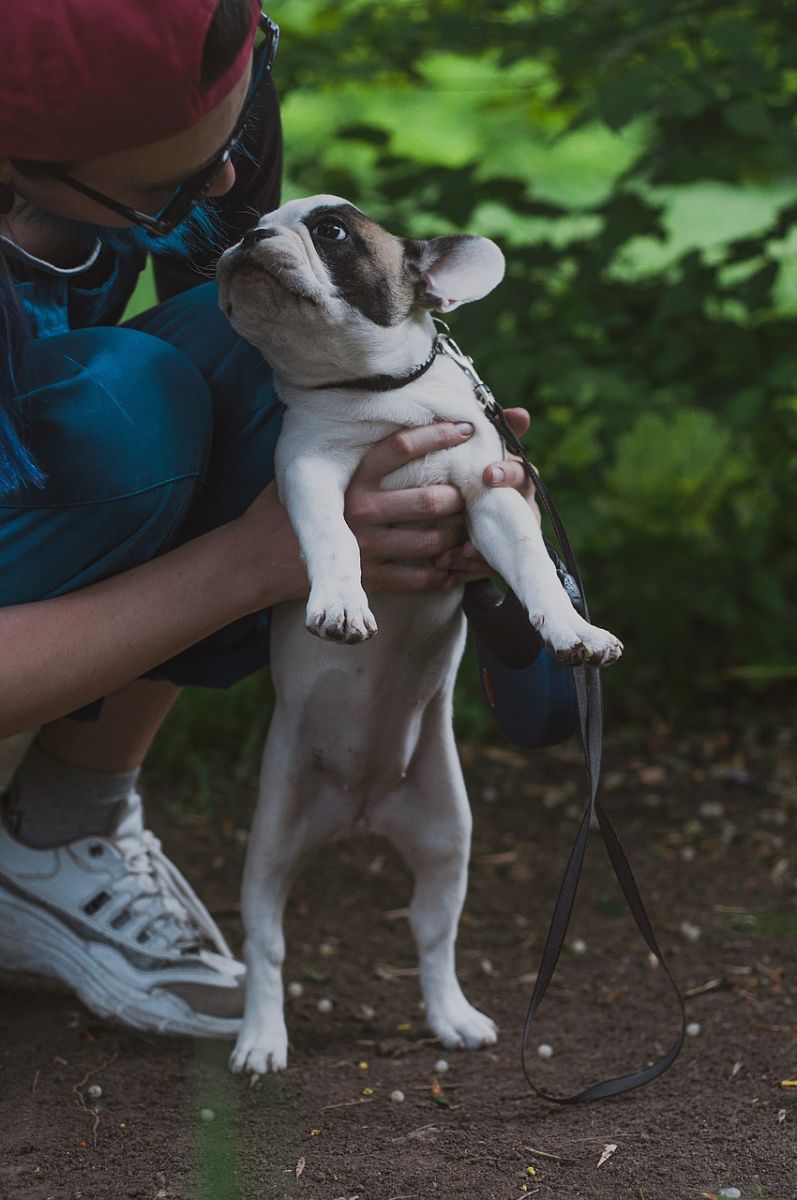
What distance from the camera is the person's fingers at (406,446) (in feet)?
6.28

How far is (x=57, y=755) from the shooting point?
229 centimetres

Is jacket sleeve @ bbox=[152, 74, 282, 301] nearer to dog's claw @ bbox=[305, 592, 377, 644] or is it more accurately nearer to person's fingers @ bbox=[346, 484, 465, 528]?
person's fingers @ bbox=[346, 484, 465, 528]

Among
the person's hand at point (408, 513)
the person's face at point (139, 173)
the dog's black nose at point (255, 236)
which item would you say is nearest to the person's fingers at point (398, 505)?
the person's hand at point (408, 513)

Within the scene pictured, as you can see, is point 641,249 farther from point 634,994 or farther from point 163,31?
point 163,31

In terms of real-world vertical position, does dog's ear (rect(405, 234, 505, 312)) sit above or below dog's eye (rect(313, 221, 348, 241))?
below

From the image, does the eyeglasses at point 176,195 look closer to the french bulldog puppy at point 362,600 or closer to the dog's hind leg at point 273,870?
the french bulldog puppy at point 362,600

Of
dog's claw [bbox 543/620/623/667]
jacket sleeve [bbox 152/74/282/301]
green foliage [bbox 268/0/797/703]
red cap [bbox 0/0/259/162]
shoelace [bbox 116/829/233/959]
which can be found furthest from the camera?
green foliage [bbox 268/0/797/703]

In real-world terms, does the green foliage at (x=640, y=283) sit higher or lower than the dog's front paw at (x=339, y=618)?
lower

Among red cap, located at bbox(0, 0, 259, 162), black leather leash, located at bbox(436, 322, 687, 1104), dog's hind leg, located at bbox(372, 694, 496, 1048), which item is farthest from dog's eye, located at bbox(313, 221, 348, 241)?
dog's hind leg, located at bbox(372, 694, 496, 1048)

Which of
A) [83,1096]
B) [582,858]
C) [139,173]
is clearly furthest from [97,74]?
[83,1096]

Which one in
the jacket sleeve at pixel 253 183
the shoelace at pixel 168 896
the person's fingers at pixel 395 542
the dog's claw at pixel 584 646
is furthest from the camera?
the shoelace at pixel 168 896

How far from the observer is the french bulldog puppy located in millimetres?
1800

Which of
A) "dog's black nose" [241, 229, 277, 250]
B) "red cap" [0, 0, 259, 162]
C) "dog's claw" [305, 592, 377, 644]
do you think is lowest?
"dog's claw" [305, 592, 377, 644]

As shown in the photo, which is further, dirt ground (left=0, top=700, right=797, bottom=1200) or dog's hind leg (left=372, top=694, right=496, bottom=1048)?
dog's hind leg (left=372, top=694, right=496, bottom=1048)
